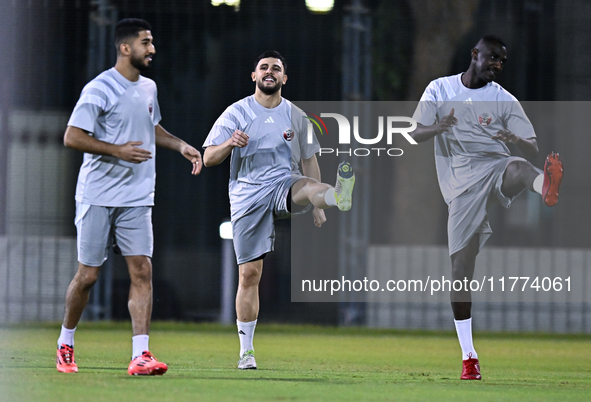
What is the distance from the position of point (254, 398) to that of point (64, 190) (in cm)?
589

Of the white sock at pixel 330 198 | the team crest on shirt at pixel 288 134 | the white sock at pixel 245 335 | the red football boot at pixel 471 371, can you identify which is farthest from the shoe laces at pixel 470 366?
the team crest on shirt at pixel 288 134

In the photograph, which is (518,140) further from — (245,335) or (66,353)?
(66,353)

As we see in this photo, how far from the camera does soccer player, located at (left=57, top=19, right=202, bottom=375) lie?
451cm

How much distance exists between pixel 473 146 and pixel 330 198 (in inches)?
41.7

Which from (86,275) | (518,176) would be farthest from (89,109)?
(518,176)

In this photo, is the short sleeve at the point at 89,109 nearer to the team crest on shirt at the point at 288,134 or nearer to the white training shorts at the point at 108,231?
the white training shorts at the point at 108,231

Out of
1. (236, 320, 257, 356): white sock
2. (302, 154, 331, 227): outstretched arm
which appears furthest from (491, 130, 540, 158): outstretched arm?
(236, 320, 257, 356): white sock

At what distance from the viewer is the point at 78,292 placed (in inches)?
181

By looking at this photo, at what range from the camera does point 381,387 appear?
430cm

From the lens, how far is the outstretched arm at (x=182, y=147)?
465cm

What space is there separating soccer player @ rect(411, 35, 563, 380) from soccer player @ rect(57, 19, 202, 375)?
1.71m

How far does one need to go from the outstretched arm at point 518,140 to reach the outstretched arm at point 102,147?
2307mm

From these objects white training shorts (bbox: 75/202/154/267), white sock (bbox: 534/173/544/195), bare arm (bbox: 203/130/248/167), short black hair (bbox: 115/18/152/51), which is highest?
short black hair (bbox: 115/18/152/51)

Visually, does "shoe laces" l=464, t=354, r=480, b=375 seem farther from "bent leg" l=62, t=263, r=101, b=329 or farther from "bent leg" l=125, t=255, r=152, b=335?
"bent leg" l=62, t=263, r=101, b=329
